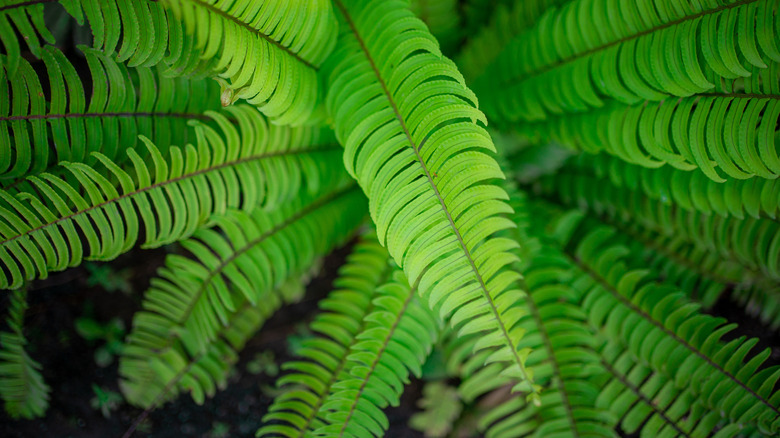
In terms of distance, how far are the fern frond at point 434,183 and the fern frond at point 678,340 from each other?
2.25 feet

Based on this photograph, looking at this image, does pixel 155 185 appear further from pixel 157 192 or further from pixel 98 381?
pixel 98 381

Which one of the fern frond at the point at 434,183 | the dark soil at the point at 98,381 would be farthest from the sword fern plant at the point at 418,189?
the dark soil at the point at 98,381

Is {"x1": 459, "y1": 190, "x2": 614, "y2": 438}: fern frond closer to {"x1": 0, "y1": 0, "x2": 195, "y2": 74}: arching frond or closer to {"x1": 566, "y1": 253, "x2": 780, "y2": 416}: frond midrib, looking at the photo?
{"x1": 566, "y1": 253, "x2": 780, "y2": 416}: frond midrib

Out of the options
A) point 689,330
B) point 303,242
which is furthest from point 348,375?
point 689,330

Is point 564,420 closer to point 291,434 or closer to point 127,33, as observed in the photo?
point 291,434

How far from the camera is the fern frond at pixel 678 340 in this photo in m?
1.52

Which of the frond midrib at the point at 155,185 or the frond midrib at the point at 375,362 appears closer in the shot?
the frond midrib at the point at 155,185

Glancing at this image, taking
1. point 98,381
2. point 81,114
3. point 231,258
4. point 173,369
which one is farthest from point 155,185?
point 98,381

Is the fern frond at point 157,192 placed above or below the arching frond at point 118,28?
below

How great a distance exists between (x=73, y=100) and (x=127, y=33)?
16.2 inches

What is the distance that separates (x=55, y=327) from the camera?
213 centimetres

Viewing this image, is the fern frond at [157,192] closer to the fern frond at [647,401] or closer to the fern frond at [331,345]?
the fern frond at [331,345]

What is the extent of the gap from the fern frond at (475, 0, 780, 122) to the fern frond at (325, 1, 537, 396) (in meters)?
0.61

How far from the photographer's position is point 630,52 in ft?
4.88
